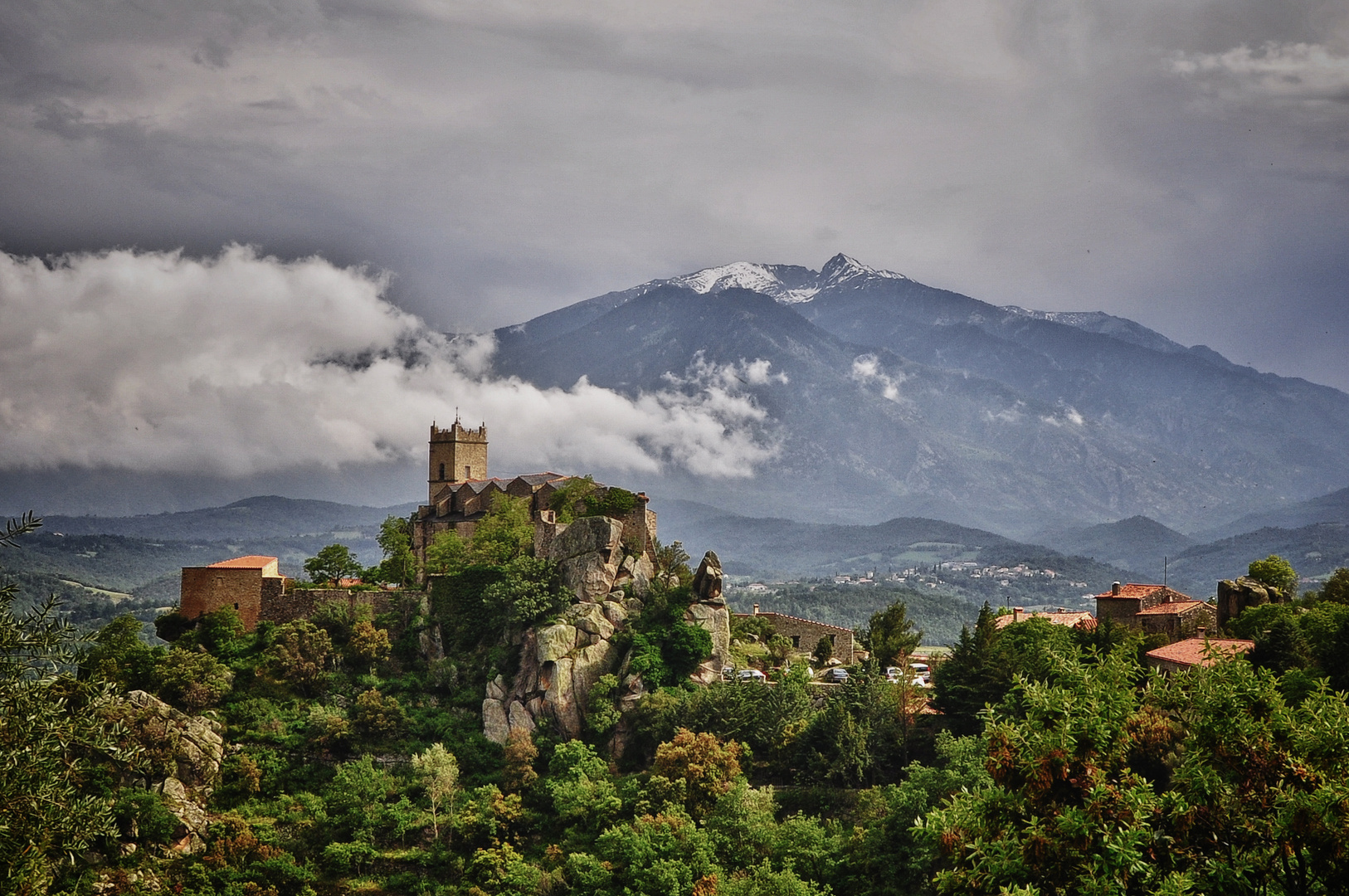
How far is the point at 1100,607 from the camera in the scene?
7669 cm

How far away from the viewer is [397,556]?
7531 centimetres

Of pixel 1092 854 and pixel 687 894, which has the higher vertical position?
pixel 1092 854

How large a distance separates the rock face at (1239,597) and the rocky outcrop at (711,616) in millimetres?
28456

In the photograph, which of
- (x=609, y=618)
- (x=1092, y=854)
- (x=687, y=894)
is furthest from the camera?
(x=609, y=618)

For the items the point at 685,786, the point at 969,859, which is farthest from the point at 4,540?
the point at 685,786

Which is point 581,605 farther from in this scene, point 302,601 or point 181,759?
point 181,759

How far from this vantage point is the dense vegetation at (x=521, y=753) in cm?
2898

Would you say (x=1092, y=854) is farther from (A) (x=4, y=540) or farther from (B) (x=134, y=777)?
(B) (x=134, y=777)

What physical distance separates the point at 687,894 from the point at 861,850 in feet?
24.9

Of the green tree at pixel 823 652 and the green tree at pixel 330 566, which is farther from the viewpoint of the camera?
the green tree at pixel 823 652

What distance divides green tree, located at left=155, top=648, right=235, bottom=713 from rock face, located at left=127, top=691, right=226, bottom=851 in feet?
5.11

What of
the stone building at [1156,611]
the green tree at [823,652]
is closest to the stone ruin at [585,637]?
the green tree at [823,652]

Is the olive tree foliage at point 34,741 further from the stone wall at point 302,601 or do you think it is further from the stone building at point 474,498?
the stone building at point 474,498

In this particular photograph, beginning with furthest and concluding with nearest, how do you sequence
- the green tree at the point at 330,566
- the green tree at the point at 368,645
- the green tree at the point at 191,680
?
the green tree at the point at 330,566
the green tree at the point at 368,645
the green tree at the point at 191,680
